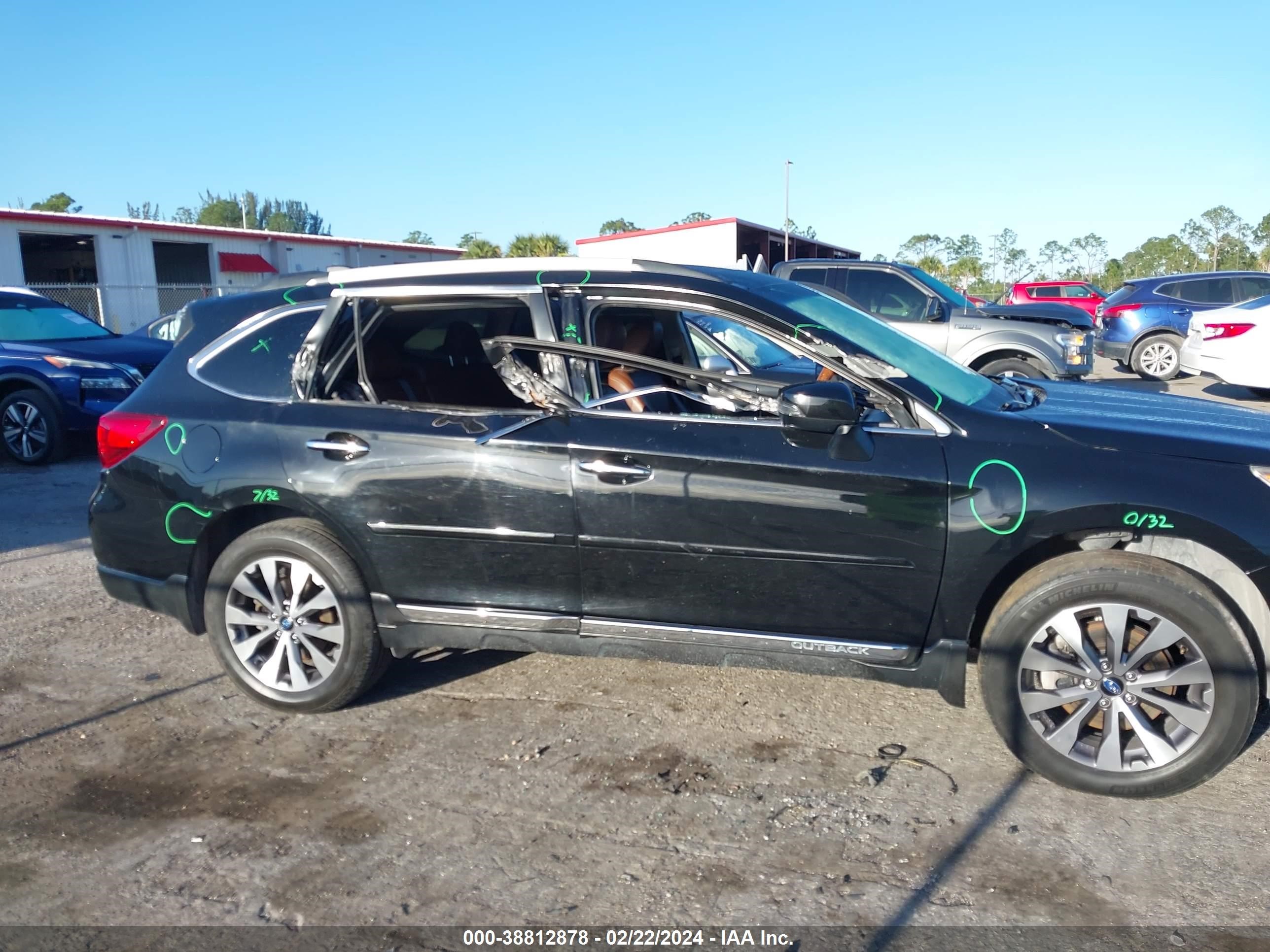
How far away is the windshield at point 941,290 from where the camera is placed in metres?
11.4

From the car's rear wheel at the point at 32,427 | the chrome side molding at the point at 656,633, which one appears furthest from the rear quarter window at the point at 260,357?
the car's rear wheel at the point at 32,427

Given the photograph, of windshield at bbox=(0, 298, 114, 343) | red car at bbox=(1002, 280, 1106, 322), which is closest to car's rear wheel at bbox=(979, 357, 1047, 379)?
windshield at bbox=(0, 298, 114, 343)

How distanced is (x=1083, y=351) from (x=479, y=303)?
9310 millimetres

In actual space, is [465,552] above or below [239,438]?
below

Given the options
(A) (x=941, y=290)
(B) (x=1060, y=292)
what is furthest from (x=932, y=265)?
(A) (x=941, y=290)

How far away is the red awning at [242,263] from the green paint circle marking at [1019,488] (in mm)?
35542

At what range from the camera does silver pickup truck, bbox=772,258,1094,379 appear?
11.1m

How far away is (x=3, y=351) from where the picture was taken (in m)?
10.1

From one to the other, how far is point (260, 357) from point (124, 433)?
0.69 meters

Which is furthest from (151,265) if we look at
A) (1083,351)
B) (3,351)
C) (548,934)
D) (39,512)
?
(548,934)

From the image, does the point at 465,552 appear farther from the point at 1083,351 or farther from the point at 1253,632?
the point at 1083,351

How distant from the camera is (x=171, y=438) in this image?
4.36m

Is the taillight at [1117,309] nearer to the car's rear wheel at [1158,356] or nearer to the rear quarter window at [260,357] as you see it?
the car's rear wheel at [1158,356]

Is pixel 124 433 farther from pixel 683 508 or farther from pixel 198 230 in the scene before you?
pixel 198 230
